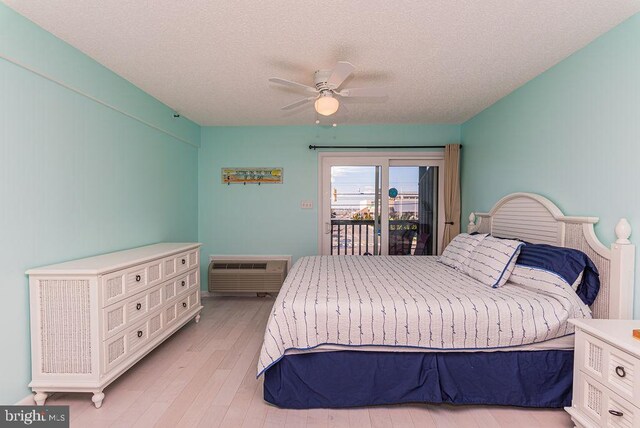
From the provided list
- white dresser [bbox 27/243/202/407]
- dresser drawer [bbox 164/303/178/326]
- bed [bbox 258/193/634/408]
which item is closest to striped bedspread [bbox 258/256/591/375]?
bed [bbox 258/193/634/408]

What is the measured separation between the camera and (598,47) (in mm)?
2064

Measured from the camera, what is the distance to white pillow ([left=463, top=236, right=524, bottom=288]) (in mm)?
2258

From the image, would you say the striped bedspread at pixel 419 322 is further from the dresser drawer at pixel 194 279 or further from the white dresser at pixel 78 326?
the dresser drawer at pixel 194 279

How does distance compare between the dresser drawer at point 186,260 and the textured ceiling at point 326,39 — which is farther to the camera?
the dresser drawer at point 186,260

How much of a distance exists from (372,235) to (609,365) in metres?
3.12

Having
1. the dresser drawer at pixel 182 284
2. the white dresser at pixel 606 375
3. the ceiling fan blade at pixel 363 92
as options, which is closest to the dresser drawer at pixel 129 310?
the dresser drawer at pixel 182 284

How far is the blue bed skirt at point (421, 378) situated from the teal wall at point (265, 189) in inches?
100

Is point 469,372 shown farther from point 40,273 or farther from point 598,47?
point 40,273

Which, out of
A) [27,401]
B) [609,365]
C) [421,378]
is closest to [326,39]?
[421,378]

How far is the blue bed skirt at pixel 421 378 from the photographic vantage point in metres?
1.88

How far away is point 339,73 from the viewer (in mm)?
2145

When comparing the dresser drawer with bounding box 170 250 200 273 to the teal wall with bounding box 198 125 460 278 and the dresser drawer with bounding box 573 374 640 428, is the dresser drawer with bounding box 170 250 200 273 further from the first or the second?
the dresser drawer with bounding box 573 374 640 428

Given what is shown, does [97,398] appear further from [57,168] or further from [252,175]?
[252,175]

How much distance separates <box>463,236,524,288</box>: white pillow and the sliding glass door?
1805mm
